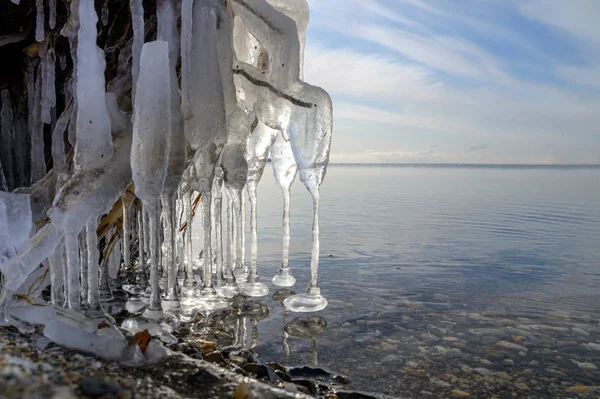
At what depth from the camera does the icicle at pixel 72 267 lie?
223cm

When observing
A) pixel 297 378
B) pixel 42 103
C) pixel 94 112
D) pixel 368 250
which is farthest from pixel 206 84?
pixel 368 250

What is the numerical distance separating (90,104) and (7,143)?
1556 mm

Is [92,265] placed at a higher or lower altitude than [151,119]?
lower

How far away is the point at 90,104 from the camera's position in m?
2.28

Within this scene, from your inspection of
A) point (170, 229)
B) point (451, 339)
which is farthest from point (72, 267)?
point (451, 339)

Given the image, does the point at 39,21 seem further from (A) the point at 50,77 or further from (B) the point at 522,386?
(B) the point at 522,386

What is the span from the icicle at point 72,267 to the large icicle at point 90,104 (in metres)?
0.37

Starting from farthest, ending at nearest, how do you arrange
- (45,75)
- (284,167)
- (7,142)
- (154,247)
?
(284,167)
(7,142)
(45,75)
(154,247)

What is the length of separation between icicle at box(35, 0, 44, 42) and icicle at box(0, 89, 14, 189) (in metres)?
0.69

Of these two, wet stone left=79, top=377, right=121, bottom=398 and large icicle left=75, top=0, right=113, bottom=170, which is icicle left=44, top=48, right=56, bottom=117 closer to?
large icicle left=75, top=0, right=113, bottom=170

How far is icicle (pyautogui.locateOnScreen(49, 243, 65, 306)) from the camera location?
2512 mm

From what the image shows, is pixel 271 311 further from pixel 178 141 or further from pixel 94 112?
pixel 94 112

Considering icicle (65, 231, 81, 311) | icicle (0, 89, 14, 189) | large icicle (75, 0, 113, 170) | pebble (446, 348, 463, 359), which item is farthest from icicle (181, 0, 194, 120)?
pebble (446, 348, 463, 359)

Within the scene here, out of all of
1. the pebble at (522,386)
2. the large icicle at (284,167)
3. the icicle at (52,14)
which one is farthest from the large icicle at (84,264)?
the pebble at (522,386)
